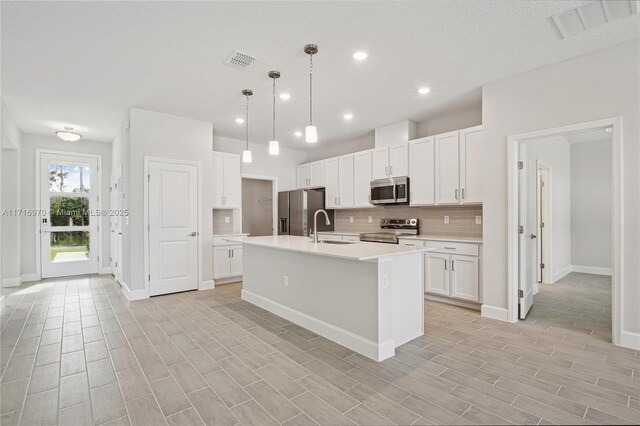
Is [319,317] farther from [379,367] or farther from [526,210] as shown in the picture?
[526,210]

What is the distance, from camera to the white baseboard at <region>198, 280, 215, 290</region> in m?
5.13

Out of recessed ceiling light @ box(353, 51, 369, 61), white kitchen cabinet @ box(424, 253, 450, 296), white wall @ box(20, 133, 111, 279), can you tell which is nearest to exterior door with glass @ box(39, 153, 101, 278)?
white wall @ box(20, 133, 111, 279)

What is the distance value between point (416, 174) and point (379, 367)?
10.6ft

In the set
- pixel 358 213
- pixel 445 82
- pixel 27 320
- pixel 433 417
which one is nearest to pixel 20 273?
pixel 27 320

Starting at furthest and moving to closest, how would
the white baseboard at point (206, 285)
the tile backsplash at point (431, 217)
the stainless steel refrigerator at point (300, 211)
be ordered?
the stainless steel refrigerator at point (300, 211) < the white baseboard at point (206, 285) < the tile backsplash at point (431, 217)

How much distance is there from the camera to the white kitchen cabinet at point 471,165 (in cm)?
416

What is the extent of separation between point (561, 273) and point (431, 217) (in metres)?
3.27

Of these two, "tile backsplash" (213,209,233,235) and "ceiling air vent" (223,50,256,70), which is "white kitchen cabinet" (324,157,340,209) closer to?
"tile backsplash" (213,209,233,235)

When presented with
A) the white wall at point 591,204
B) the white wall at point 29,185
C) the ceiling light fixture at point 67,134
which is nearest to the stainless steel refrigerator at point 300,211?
the ceiling light fixture at point 67,134

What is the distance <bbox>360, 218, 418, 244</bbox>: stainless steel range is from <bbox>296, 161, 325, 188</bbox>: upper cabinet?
5.81 ft

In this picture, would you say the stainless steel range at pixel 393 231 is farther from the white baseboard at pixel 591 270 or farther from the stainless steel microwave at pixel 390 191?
the white baseboard at pixel 591 270

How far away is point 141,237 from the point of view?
460cm

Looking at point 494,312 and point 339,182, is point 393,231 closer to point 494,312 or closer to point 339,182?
point 339,182

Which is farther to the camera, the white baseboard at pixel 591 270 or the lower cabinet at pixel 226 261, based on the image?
the white baseboard at pixel 591 270
